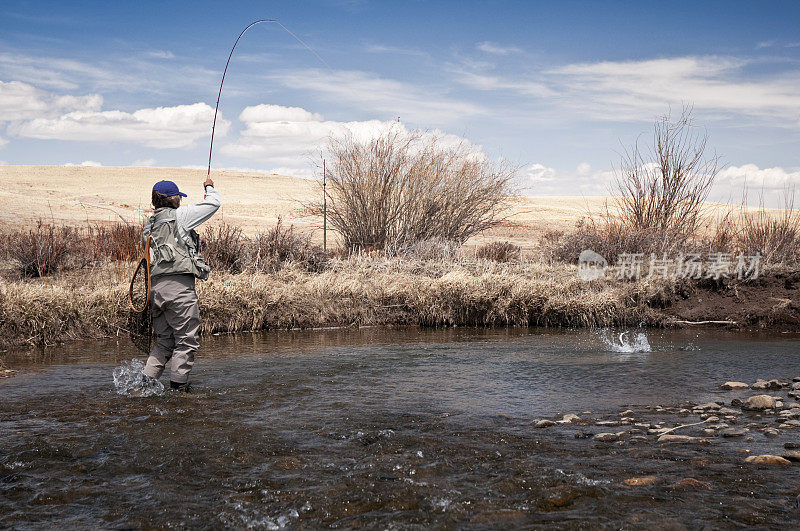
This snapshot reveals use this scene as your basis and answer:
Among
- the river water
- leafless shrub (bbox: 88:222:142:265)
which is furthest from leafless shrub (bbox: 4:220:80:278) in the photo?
the river water

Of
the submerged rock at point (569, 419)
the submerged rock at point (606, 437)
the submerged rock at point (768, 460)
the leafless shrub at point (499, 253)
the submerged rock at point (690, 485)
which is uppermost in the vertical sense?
the leafless shrub at point (499, 253)

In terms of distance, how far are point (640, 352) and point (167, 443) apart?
7030 millimetres

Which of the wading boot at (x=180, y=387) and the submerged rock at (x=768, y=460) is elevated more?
the submerged rock at (x=768, y=460)

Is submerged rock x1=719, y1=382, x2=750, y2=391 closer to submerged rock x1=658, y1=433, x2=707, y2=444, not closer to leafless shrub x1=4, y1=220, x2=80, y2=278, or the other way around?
submerged rock x1=658, y1=433, x2=707, y2=444

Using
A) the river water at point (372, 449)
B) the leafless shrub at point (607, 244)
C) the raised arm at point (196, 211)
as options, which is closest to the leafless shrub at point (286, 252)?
the river water at point (372, 449)

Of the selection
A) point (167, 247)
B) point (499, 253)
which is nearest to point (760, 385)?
point (167, 247)

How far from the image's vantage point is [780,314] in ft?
41.6

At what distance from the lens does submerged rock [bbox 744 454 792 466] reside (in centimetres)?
486

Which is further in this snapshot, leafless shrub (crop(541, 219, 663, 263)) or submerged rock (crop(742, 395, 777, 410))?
leafless shrub (crop(541, 219, 663, 263))

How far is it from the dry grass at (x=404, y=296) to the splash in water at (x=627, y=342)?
91cm

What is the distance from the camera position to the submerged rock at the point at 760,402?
648 centimetres

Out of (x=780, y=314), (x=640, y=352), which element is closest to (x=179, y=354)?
(x=640, y=352)

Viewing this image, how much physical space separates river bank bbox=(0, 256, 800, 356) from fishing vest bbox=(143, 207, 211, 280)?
4692 millimetres

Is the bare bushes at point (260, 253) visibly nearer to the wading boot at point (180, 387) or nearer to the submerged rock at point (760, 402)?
the wading boot at point (180, 387)
